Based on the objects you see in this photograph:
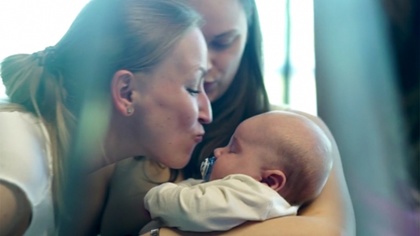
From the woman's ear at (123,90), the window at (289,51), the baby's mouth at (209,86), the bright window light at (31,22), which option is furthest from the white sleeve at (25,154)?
the window at (289,51)

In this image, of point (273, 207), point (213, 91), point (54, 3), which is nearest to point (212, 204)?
point (273, 207)

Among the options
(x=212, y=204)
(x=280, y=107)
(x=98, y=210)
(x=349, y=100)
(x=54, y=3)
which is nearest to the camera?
(x=212, y=204)

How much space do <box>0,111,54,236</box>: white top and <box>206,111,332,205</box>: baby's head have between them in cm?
29

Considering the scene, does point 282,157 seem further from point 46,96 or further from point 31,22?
point 31,22

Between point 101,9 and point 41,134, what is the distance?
0.25 meters

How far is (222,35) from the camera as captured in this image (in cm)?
126

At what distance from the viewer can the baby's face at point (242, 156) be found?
3.33 feet

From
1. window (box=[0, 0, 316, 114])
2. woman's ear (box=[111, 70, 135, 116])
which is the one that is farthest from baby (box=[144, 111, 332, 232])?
window (box=[0, 0, 316, 114])

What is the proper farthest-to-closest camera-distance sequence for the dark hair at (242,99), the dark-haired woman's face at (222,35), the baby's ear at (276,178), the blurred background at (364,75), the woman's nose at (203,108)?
the blurred background at (364,75), the dark hair at (242,99), the dark-haired woman's face at (222,35), the woman's nose at (203,108), the baby's ear at (276,178)

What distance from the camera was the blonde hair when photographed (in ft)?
3.41

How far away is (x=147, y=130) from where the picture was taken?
1086 millimetres

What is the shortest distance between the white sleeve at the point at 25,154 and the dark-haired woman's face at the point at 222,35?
414 mm

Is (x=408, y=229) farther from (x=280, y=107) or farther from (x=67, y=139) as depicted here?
(x=67, y=139)

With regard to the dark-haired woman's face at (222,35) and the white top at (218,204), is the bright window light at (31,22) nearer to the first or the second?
the dark-haired woman's face at (222,35)
